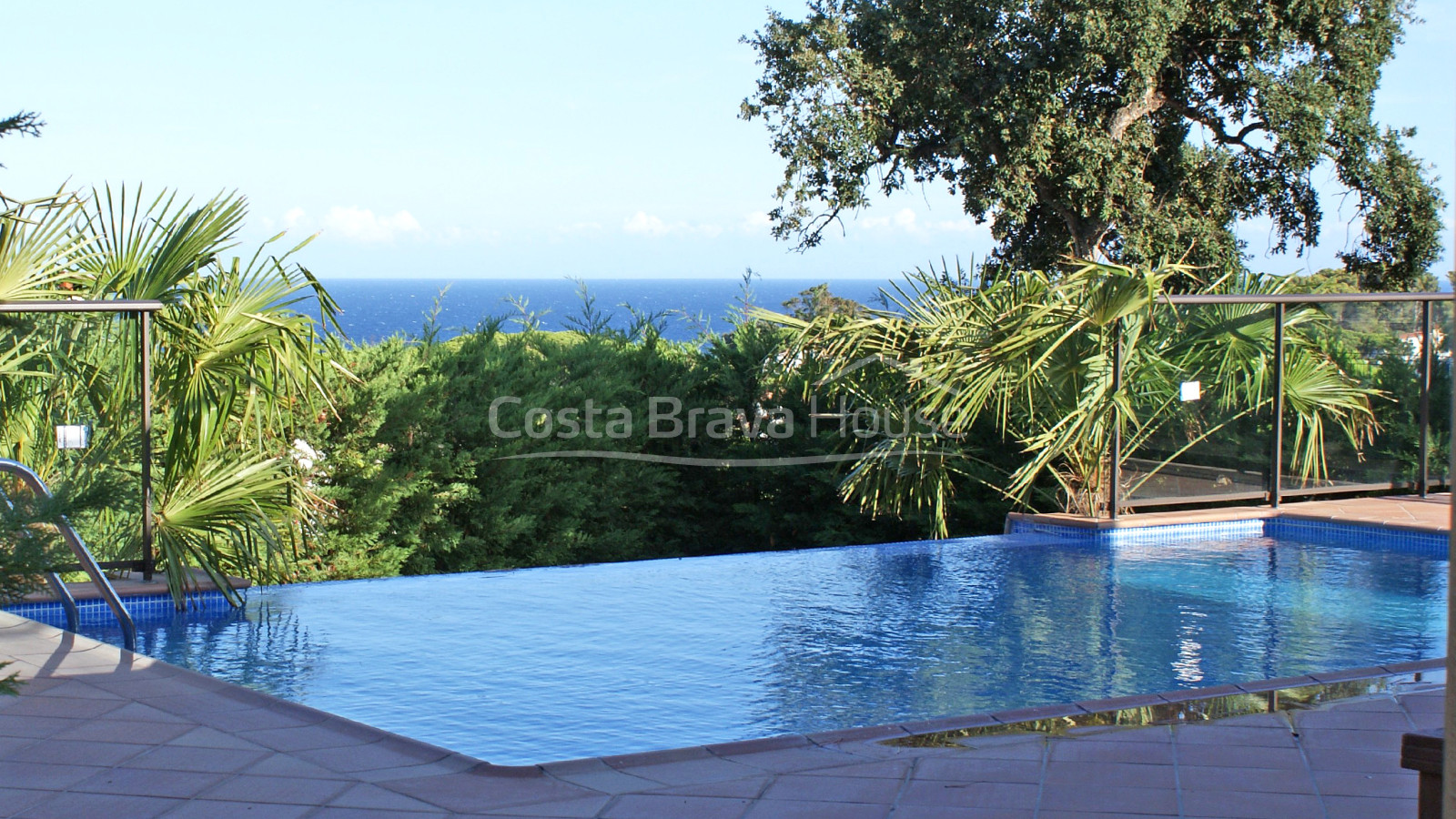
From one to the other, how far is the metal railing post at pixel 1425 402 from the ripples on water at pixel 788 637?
1355 millimetres

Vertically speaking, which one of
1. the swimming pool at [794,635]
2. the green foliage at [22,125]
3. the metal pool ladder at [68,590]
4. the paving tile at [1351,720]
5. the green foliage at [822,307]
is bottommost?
the swimming pool at [794,635]

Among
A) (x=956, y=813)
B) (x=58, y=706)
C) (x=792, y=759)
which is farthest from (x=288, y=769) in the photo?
(x=956, y=813)

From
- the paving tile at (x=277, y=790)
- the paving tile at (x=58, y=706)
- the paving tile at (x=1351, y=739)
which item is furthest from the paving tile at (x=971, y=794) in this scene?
the paving tile at (x=58, y=706)

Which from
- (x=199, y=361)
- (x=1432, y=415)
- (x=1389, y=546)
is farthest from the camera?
(x=1432, y=415)

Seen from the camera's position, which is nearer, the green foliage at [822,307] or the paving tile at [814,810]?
the paving tile at [814,810]

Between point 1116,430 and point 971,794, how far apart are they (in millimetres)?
5089

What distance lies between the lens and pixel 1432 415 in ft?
27.2

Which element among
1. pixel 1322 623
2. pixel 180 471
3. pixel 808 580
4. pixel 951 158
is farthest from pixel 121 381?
pixel 951 158

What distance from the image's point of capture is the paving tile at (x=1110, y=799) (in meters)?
2.99

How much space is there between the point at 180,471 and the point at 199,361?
0.57m

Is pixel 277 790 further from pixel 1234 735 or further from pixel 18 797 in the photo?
pixel 1234 735

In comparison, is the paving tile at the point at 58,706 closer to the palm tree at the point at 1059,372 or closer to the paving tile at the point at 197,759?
the paving tile at the point at 197,759

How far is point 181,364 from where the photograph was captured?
18.3 ft

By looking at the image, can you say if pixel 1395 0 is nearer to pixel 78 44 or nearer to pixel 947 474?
pixel 947 474
